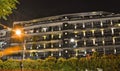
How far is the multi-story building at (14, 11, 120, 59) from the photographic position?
89.6 meters

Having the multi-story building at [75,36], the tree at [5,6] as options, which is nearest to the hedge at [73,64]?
the tree at [5,6]

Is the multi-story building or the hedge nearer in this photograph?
the hedge

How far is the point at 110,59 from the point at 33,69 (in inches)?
570

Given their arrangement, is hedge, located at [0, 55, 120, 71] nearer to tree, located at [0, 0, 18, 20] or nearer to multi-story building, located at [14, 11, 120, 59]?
tree, located at [0, 0, 18, 20]

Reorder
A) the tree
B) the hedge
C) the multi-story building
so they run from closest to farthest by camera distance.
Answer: the tree
the hedge
the multi-story building

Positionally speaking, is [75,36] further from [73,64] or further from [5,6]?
[5,6]

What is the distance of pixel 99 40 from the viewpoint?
91250 millimetres

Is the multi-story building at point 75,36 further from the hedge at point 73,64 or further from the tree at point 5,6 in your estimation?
the tree at point 5,6

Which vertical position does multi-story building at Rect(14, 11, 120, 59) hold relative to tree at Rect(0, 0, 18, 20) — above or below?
below

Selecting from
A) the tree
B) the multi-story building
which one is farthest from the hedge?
the multi-story building

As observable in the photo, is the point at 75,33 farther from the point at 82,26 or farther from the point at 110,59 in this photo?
the point at 110,59

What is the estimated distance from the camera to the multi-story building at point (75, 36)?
3529 inches

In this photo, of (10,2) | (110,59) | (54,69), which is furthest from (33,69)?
(10,2)

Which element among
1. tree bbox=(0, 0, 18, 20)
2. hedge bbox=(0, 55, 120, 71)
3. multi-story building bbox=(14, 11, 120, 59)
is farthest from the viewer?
multi-story building bbox=(14, 11, 120, 59)
